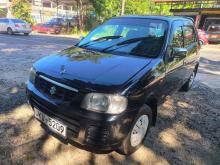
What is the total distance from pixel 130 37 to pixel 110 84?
1.45 meters

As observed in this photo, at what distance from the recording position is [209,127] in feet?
14.1

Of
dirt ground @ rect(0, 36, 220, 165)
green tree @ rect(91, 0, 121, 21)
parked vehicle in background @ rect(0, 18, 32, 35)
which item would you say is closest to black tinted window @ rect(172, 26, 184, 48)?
dirt ground @ rect(0, 36, 220, 165)

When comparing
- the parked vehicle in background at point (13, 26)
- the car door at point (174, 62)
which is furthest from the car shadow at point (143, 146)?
the parked vehicle in background at point (13, 26)

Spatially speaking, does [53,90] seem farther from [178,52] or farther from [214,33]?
[214,33]

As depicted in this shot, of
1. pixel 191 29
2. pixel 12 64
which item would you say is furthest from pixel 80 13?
pixel 191 29

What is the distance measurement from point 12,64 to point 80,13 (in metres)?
19.9

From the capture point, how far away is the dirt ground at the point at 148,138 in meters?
3.20

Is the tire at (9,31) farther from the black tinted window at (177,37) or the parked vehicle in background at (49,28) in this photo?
the black tinted window at (177,37)

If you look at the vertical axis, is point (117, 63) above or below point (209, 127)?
above

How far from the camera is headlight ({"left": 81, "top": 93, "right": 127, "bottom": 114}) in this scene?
8.78 ft

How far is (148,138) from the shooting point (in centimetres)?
378

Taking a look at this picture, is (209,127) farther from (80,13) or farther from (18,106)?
(80,13)

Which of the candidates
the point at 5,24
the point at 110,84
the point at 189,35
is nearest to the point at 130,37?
the point at 110,84

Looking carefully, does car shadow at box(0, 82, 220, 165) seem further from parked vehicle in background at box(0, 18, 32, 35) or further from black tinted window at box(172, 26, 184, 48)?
parked vehicle in background at box(0, 18, 32, 35)
